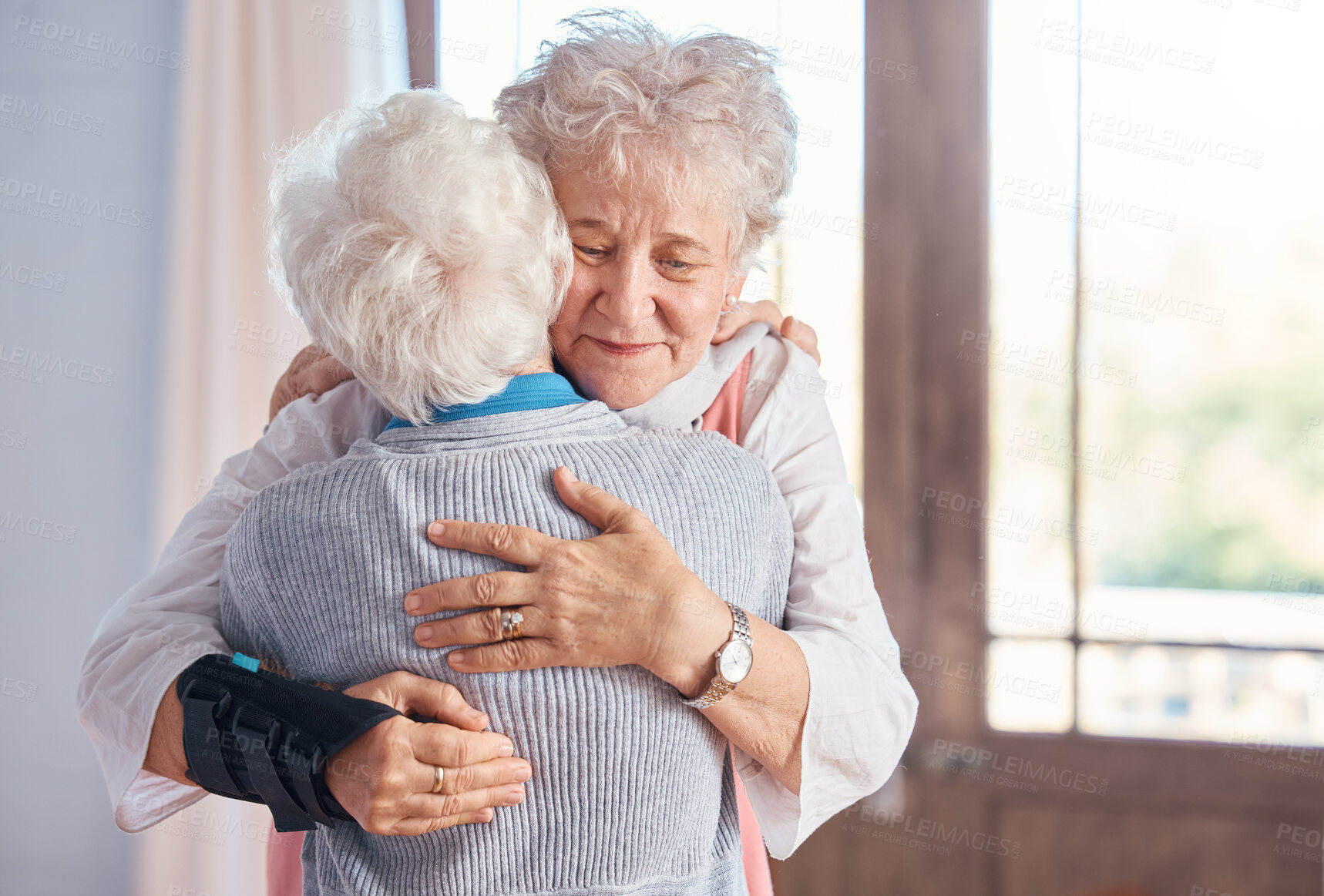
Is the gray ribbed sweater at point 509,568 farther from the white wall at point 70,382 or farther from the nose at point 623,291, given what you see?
the white wall at point 70,382

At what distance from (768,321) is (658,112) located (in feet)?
1.15

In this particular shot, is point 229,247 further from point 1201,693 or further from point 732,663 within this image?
point 1201,693

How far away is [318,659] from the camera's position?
0.90m

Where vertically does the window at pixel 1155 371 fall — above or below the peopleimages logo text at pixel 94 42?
below

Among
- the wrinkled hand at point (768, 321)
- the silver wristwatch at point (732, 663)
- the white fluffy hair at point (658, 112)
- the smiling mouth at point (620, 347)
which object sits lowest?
the silver wristwatch at point (732, 663)

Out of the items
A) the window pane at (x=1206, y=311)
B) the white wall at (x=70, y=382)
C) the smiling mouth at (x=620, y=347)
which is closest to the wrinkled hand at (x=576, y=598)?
the smiling mouth at (x=620, y=347)

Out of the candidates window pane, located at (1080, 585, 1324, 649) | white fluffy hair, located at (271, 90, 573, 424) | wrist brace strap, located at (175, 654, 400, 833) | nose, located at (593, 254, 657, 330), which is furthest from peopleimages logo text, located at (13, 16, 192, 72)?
window pane, located at (1080, 585, 1324, 649)

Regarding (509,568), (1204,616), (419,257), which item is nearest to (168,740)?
(509,568)

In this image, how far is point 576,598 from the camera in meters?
0.84

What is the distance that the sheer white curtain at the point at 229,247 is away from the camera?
2.01m

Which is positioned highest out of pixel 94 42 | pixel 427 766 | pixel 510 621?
pixel 94 42

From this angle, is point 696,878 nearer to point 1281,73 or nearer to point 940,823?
point 940,823

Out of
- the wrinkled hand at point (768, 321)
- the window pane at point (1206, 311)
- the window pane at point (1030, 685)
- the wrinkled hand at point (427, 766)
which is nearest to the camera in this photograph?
the wrinkled hand at point (427, 766)

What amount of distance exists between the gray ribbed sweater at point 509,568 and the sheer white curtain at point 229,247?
1280 millimetres
